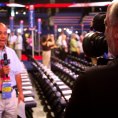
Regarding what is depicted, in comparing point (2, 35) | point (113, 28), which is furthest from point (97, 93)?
point (2, 35)

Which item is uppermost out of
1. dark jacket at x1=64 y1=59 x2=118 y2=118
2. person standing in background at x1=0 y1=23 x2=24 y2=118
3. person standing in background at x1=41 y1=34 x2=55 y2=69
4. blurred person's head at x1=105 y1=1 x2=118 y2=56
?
blurred person's head at x1=105 y1=1 x2=118 y2=56

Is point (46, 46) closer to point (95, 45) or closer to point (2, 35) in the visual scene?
point (2, 35)

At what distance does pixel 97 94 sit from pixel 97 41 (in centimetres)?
51

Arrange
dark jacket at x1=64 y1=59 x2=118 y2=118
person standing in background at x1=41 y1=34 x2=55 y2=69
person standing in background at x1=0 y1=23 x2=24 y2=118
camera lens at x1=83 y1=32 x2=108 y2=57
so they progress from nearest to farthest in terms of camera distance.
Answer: dark jacket at x1=64 y1=59 x2=118 y2=118 < camera lens at x1=83 y1=32 x2=108 y2=57 < person standing in background at x1=0 y1=23 x2=24 y2=118 < person standing in background at x1=41 y1=34 x2=55 y2=69

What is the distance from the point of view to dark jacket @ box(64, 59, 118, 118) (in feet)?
3.94

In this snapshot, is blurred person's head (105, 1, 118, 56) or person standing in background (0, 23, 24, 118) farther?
person standing in background (0, 23, 24, 118)

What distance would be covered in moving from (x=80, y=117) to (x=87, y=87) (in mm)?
113

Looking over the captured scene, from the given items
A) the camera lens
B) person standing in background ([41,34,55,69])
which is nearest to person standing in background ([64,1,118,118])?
the camera lens

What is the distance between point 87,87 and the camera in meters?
1.20

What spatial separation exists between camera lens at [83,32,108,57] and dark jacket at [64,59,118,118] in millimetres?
435

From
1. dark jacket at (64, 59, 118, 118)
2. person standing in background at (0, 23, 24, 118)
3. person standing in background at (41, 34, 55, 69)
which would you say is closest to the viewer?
dark jacket at (64, 59, 118, 118)

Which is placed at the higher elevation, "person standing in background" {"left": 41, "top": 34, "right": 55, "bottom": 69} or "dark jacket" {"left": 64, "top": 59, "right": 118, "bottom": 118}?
"dark jacket" {"left": 64, "top": 59, "right": 118, "bottom": 118}

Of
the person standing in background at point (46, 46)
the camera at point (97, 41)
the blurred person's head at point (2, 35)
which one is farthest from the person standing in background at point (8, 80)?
the person standing in background at point (46, 46)

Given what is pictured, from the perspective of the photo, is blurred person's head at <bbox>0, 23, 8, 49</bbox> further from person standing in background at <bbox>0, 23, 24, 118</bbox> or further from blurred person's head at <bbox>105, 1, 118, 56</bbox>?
blurred person's head at <bbox>105, 1, 118, 56</bbox>
